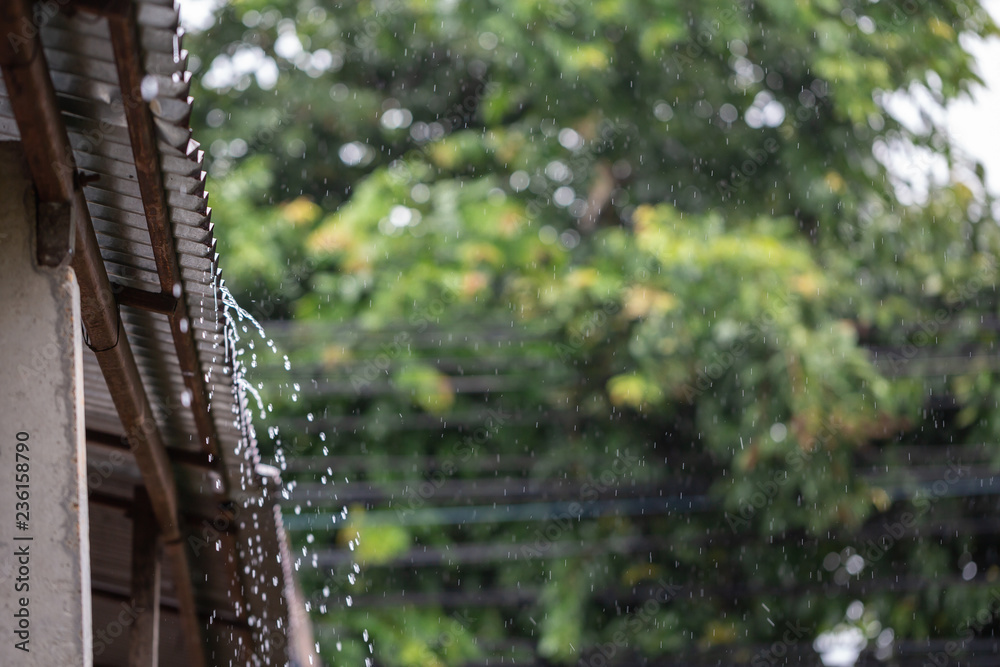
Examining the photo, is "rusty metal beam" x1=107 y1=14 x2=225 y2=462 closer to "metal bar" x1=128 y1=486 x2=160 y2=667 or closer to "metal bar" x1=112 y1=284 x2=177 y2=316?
"metal bar" x1=112 y1=284 x2=177 y2=316

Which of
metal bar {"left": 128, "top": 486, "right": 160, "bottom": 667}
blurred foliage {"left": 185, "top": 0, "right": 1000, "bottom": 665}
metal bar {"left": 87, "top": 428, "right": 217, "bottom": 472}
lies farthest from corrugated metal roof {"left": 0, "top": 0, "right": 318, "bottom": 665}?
blurred foliage {"left": 185, "top": 0, "right": 1000, "bottom": 665}

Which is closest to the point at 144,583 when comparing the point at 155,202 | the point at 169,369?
the point at 169,369

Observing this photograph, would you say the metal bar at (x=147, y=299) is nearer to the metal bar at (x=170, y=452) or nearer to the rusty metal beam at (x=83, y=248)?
the rusty metal beam at (x=83, y=248)

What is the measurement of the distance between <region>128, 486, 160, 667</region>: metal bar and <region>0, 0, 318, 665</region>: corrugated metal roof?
114 millimetres

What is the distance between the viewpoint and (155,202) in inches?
81.1

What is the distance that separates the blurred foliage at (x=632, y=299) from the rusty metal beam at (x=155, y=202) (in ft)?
15.9

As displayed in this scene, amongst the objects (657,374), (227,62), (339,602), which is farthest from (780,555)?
(227,62)

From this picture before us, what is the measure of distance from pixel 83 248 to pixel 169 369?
29.7 inches

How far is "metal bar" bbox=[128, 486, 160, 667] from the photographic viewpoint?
3389 mm

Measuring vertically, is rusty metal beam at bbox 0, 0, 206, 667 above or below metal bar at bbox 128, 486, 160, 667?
above

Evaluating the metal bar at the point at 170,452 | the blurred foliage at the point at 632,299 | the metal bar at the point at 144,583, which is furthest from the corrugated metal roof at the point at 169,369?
the blurred foliage at the point at 632,299

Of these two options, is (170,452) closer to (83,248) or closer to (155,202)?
(83,248)

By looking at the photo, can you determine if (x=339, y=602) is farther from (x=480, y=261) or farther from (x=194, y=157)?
(x=194, y=157)

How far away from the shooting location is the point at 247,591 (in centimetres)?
383
